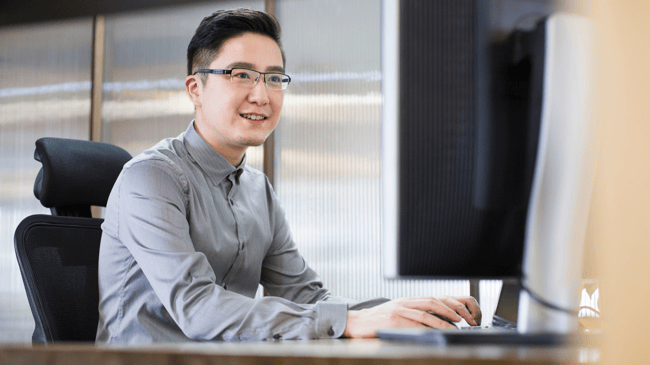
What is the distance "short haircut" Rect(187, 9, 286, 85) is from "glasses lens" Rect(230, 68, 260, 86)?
8 centimetres

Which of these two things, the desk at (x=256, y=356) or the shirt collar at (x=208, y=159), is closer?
the desk at (x=256, y=356)

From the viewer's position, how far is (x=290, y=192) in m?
3.25

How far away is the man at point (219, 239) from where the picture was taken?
88 cm

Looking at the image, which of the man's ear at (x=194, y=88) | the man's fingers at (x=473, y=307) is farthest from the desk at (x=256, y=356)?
the man's ear at (x=194, y=88)

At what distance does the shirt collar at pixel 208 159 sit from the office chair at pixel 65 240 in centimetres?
26

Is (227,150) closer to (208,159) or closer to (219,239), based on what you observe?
(208,159)

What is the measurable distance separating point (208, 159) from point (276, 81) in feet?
0.90

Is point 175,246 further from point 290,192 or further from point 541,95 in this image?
point 290,192

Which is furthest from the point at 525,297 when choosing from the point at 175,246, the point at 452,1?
the point at 175,246

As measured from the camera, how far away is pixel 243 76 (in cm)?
142

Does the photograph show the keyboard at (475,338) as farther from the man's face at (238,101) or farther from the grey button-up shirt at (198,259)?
the man's face at (238,101)

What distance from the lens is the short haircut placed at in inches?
56.9

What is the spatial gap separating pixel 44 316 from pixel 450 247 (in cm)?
98

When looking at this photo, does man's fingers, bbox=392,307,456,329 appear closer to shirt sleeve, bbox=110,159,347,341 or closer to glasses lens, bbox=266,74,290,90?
shirt sleeve, bbox=110,159,347,341
